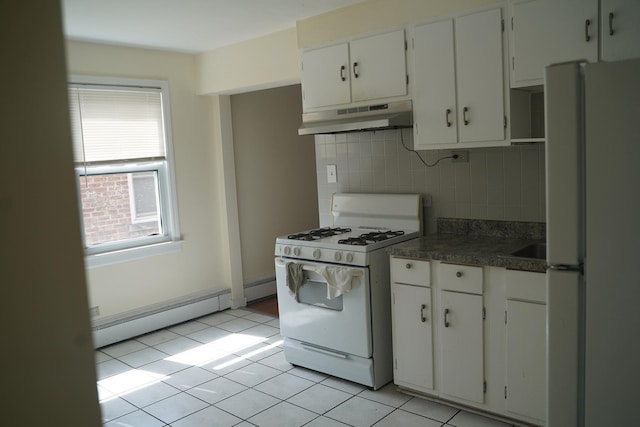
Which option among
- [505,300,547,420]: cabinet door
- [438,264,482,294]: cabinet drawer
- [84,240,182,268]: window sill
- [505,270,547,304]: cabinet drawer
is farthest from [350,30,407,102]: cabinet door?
[84,240,182,268]: window sill

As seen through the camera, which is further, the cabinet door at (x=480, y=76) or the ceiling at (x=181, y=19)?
the ceiling at (x=181, y=19)

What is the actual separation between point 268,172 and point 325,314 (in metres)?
2.47

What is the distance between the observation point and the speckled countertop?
2.79m

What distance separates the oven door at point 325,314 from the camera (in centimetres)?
329

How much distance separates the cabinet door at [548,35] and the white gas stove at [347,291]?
1.15 meters

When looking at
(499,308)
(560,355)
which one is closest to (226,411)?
(499,308)

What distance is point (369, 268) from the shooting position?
3270mm

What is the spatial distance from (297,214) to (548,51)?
3.65 m

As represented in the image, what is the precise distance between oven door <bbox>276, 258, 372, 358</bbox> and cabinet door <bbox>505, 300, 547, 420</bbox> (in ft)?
2.84

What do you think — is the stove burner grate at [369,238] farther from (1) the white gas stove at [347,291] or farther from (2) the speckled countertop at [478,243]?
(2) the speckled countertop at [478,243]

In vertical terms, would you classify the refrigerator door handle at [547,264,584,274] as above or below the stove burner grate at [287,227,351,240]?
above

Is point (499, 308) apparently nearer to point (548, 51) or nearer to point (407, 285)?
point (407, 285)

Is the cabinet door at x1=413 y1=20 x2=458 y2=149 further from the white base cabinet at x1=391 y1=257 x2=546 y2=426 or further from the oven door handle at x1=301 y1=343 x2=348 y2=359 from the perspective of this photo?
the oven door handle at x1=301 y1=343 x2=348 y2=359

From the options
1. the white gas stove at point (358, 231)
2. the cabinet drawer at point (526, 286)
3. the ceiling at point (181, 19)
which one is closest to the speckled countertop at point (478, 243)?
the cabinet drawer at point (526, 286)
